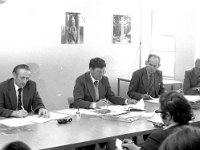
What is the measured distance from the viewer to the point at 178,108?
2684 millimetres

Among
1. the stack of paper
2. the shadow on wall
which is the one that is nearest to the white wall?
the shadow on wall

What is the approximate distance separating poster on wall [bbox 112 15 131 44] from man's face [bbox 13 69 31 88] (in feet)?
11.0

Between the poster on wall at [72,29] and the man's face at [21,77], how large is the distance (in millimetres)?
2387

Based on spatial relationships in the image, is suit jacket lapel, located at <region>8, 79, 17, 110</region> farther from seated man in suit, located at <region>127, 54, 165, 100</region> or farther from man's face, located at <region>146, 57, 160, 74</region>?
man's face, located at <region>146, 57, 160, 74</region>

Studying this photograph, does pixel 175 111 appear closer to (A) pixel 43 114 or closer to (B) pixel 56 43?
(A) pixel 43 114

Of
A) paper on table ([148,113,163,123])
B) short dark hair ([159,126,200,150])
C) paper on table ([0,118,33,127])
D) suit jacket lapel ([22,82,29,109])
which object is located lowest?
paper on table ([148,113,163,123])

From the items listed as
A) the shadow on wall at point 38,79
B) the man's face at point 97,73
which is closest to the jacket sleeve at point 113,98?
the man's face at point 97,73

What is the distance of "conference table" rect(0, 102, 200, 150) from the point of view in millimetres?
2900

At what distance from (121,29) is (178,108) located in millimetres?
4840

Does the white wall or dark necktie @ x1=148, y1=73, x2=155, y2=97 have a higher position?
the white wall

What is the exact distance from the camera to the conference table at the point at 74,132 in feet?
9.52

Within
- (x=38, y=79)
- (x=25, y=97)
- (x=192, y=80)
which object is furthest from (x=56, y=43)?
(x=192, y=80)

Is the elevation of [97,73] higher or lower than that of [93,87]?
higher

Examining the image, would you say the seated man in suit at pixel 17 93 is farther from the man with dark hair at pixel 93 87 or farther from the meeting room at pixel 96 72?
the man with dark hair at pixel 93 87
